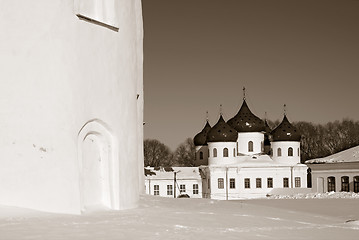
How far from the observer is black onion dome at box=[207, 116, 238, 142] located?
5312 centimetres

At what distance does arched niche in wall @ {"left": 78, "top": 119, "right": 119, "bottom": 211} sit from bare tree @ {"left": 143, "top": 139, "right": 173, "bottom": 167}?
58840mm

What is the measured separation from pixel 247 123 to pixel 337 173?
461 inches

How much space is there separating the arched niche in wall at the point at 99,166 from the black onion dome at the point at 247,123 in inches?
1715

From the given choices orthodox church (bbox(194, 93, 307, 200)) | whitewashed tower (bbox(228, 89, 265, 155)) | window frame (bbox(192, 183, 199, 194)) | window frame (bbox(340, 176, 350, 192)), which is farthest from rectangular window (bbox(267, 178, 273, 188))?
window frame (bbox(340, 176, 350, 192))

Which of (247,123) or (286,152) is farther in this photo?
(247,123)

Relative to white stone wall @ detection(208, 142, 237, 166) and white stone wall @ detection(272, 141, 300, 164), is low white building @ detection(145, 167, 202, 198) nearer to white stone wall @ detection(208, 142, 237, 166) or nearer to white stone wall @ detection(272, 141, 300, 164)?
white stone wall @ detection(208, 142, 237, 166)

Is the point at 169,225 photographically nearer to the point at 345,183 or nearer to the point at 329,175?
the point at 345,183

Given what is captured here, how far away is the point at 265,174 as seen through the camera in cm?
5322

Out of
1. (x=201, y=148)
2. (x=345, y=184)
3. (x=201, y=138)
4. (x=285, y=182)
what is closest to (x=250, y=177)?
(x=285, y=182)

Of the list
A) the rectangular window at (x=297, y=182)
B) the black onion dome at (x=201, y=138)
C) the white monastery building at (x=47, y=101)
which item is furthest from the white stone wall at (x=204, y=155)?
the white monastery building at (x=47, y=101)

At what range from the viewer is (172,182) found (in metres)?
54.8

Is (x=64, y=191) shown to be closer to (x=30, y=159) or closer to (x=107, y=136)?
(x=30, y=159)

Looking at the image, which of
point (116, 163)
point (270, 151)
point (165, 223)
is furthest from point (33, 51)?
point (270, 151)

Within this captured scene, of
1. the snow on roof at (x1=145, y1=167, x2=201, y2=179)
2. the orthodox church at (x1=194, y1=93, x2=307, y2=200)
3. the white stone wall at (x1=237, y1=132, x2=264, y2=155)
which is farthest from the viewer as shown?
the white stone wall at (x1=237, y1=132, x2=264, y2=155)
